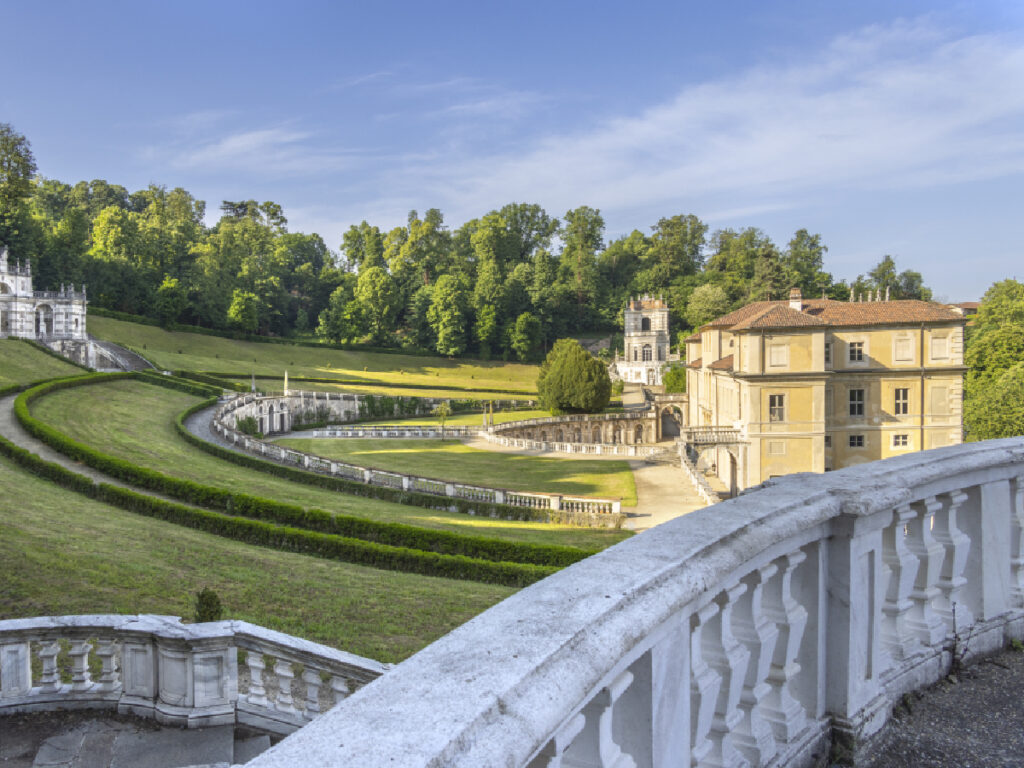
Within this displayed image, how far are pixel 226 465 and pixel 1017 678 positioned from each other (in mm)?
34358

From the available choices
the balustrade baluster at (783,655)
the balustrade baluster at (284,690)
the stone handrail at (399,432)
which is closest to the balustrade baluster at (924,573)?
the balustrade baluster at (783,655)

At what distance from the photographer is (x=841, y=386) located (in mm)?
41250

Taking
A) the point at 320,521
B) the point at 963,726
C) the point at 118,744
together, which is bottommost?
the point at 320,521

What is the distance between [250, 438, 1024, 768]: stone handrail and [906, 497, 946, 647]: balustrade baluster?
0.01m

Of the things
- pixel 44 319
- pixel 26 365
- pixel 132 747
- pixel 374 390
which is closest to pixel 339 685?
pixel 132 747

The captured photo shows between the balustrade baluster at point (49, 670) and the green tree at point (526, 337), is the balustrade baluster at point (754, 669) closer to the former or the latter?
the balustrade baluster at point (49, 670)

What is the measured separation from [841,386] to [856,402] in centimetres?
130

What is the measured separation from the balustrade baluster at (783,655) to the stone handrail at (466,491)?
26.3 meters

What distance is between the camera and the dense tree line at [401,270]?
282ft

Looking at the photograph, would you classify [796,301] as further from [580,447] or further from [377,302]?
[377,302]

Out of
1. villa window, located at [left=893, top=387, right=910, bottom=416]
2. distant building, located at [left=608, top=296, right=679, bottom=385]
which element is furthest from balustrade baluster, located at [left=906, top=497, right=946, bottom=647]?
distant building, located at [left=608, top=296, right=679, bottom=385]

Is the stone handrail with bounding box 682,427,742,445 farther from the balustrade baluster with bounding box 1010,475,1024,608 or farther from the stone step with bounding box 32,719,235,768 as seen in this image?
the balustrade baluster with bounding box 1010,475,1024,608

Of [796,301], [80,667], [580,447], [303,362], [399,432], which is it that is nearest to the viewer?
[80,667]

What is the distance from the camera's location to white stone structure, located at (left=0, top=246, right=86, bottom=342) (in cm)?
6800
